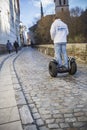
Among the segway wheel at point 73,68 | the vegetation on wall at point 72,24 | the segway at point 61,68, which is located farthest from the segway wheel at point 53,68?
the vegetation on wall at point 72,24

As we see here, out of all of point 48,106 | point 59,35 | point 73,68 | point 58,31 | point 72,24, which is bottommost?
point 48,106

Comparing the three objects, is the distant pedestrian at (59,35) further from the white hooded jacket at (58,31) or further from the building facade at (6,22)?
the building facade at (6,22)

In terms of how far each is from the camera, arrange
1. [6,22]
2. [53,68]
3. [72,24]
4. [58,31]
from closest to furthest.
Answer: [53,68]
[58,31]
[6,22]
[72,24]

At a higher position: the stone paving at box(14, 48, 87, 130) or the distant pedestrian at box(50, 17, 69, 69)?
the distant pedestrian at box(50, 17, 69, 69)

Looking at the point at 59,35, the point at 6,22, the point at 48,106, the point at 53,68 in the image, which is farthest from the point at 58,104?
the point at 6,22

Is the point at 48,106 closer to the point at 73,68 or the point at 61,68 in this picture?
the point at 61,68

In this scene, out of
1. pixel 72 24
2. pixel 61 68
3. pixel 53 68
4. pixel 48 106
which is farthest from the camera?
pixel 72 24

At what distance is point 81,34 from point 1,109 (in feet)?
131

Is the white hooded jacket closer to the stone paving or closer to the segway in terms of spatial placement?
the segway

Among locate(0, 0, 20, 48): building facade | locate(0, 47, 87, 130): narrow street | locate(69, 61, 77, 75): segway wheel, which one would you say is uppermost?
locate(0, 0, 20, 48): building facade

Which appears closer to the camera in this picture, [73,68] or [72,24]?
[73,68]

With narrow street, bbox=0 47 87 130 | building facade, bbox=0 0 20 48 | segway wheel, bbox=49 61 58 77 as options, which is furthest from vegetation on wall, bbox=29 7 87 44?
narrow street, bbox=0 47 87 130

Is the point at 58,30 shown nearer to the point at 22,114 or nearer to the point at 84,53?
the point at 84,53

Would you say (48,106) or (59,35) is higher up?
(59,35)
